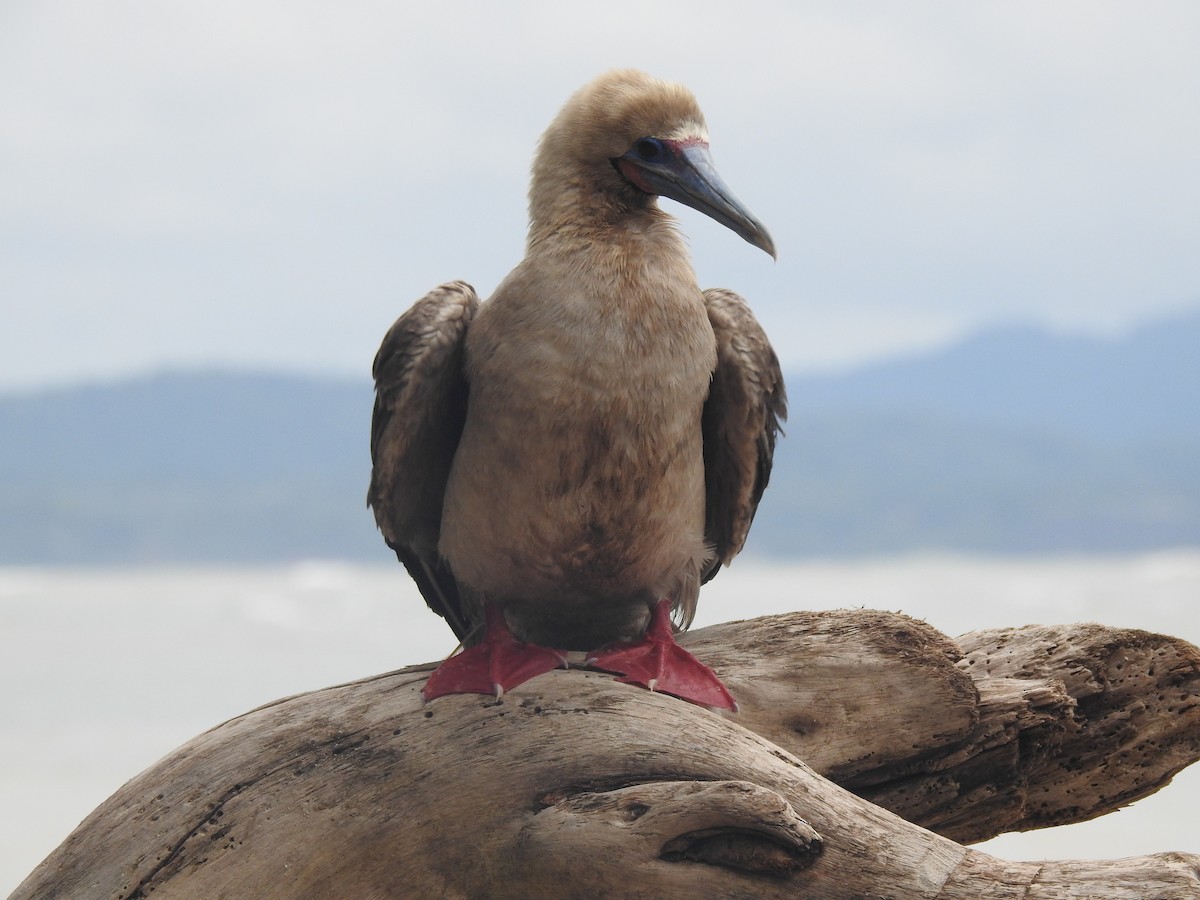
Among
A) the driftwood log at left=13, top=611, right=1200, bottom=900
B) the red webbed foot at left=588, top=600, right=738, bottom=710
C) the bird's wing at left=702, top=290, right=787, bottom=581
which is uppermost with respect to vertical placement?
the bird's wing at left=702, top=290, right=787, bottom=581

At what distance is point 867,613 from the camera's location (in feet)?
16.6

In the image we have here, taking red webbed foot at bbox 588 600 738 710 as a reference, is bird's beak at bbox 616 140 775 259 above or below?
above

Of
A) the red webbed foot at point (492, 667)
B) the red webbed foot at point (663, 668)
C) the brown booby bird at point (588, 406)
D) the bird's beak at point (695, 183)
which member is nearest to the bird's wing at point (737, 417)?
the brown booby bird at point (588, 406)

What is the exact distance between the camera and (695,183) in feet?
14.8

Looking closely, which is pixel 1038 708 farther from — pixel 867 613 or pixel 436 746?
pixel 436 746

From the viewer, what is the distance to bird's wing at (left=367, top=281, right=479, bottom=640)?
185 inches

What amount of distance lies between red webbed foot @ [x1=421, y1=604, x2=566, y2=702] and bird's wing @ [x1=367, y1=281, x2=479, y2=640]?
0.55 m

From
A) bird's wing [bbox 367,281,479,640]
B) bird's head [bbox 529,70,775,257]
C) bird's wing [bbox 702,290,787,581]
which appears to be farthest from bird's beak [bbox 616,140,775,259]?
bird's wing [bbox 367,281,479,640]

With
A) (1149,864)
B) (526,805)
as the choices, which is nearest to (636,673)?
(526,805)

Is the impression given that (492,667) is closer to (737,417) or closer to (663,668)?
(663,668)

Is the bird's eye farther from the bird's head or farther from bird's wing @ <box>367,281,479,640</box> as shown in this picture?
bird's wing @ <box>367,281,479,640</box>

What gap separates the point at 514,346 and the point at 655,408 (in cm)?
51

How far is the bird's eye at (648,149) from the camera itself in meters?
4.54

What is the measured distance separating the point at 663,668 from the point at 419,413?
1.24 metres
